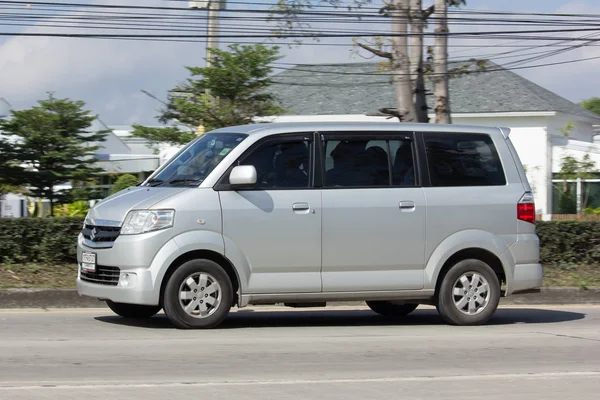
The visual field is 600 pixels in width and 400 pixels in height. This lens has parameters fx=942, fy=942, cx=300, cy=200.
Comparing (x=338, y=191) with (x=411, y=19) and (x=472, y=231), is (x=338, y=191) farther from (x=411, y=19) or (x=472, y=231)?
(x=411, y=19)

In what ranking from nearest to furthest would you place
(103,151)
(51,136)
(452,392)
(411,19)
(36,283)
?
1. (452,392)
2. (36,283)
3. (411,19)
4. (51,136)
5. (103,151)

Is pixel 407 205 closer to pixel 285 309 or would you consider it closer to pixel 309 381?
pixel 285 309

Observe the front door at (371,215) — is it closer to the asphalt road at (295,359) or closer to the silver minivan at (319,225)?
the silver minivan at (319,225)

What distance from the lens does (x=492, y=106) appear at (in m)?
35.4

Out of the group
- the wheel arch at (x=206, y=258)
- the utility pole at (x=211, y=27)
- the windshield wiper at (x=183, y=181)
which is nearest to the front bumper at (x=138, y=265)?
the wheel arch at (x=206, y=258)

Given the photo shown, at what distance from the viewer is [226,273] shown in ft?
30.5

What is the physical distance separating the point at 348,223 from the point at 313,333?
1176 millimetres

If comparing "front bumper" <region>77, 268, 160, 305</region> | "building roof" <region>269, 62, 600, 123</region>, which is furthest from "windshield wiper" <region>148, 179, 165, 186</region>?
"building roof" <region>269, 62, 600, 123</region>

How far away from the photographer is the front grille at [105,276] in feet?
30.1

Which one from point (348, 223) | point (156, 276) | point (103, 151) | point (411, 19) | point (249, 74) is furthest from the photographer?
point (103, 151)

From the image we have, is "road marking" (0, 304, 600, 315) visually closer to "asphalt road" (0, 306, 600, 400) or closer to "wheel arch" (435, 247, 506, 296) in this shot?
"asphalt road" (0, 306, 600, 400)

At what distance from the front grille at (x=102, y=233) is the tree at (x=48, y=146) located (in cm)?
1141

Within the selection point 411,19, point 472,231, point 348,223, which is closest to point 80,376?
point 348,223

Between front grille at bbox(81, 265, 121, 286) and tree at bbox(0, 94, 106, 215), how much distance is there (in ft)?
37.8
